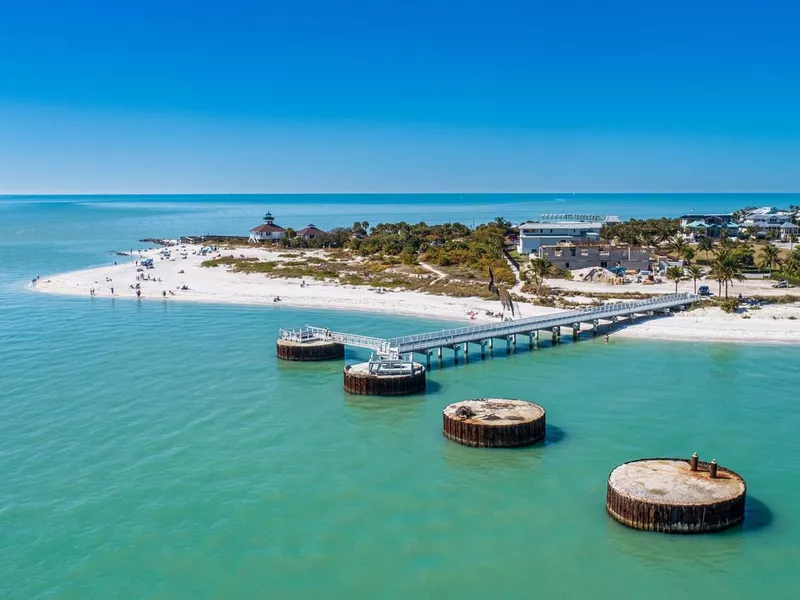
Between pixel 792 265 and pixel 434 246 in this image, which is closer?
pixel 792 265

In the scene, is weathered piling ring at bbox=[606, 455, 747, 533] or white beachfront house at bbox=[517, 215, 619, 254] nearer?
weathered piling ring at bbox=[606, 455, 747, 533]

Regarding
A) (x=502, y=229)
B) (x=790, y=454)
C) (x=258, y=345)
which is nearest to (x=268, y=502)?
(x=790, y=454)

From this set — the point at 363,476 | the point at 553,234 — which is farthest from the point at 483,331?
the point at 553,234

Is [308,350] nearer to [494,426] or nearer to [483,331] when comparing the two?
[483,331]

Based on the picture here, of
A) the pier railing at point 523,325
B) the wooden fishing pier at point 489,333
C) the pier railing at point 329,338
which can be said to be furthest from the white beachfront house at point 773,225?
the pier railing at point 329,338

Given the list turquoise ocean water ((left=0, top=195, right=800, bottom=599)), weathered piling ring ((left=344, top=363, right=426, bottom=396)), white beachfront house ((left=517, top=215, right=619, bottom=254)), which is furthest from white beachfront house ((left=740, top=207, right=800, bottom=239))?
weathered piling ring ((left=344, top=363, right=426, bottom=396))

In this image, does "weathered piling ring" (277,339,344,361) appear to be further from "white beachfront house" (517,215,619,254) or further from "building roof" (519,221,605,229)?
"building roof" (519,221,605,229)

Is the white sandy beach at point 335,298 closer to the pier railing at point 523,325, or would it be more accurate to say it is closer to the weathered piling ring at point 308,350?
the pier railing at point 523,325
